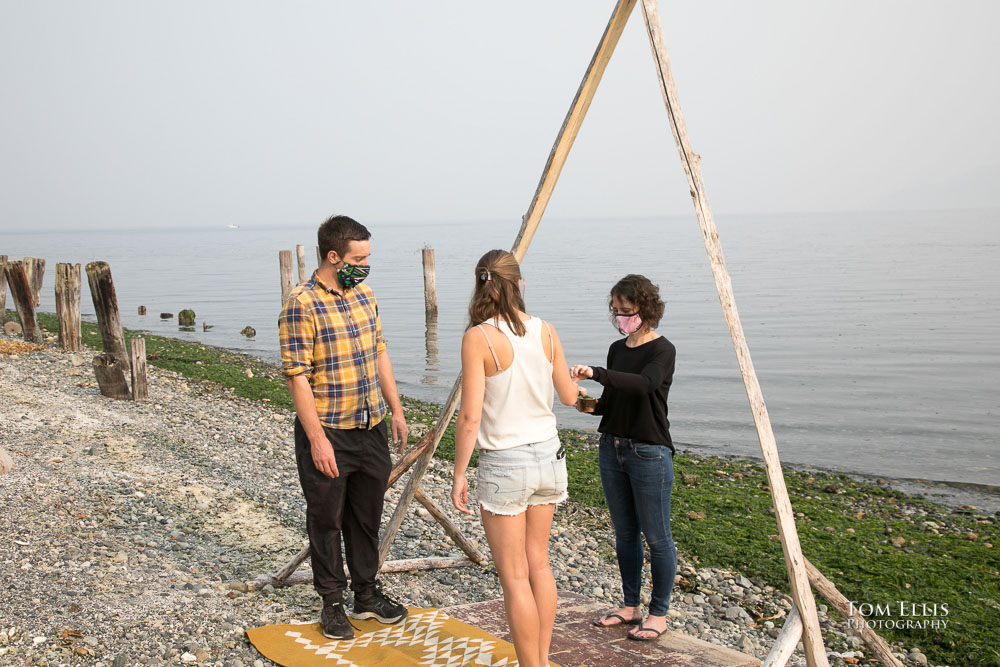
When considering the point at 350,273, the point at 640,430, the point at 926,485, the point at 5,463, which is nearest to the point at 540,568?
the point at 640,430

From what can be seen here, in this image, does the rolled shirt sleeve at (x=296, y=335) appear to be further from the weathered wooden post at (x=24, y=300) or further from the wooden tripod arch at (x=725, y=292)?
the weathered wooden post at (x=24, y=300)

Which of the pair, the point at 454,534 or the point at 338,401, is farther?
the point at 454,534

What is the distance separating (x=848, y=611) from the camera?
158 inches

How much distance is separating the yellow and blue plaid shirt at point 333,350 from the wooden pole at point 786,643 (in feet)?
7.50

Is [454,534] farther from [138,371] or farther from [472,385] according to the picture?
[138,371]

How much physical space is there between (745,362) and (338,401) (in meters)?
2.10

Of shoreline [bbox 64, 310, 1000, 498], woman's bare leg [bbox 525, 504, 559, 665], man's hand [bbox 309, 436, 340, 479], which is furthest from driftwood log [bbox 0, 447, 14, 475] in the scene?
shoreline [bbox 64, 310, 1000, 498]

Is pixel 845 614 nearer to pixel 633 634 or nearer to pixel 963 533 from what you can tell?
pixel 633 634

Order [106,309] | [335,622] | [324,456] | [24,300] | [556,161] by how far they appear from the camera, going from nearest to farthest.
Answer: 1. [324,456]
2. [335,622]
3. [556,161]
4. [106,309]
5. [24,300]

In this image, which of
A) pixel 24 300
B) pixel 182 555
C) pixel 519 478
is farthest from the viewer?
pixel 24 300

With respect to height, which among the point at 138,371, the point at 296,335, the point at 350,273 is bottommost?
the point at 138,371

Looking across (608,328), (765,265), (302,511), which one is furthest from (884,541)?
(765,265)

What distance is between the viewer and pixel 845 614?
403 centimetres

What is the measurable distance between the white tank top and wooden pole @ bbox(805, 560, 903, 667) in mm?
1619
